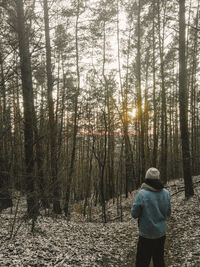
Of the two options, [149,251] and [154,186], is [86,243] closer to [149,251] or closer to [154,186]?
[149,251]

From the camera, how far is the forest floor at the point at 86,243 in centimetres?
438

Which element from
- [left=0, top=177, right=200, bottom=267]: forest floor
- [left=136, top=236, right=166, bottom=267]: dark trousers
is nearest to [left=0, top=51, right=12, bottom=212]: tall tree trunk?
[left=0, top=177, right=200, bottom=267]: forest floor

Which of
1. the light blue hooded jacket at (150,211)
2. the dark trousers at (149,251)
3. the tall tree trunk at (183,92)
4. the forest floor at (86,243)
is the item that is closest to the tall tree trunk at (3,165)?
the forest floor at (86,243)

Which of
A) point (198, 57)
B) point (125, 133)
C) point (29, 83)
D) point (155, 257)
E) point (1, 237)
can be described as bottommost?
point (1, 237)

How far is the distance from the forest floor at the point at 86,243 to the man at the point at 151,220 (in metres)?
1.61

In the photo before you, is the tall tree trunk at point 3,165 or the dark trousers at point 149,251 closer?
the dark trousers at point 149,251

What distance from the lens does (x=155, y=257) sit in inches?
129

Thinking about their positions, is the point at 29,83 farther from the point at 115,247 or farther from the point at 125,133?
the point at 125,133

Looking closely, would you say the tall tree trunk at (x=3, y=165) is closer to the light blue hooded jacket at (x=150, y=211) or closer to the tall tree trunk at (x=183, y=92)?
the light blue hooded jacket at (x=150, y=211)

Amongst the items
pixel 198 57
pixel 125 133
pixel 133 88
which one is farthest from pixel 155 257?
pixel 198 57

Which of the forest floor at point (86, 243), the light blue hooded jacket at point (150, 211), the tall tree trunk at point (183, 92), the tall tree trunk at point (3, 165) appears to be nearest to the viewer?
the light blue hooded jacket at point (150, 211)

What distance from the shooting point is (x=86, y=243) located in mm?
5770

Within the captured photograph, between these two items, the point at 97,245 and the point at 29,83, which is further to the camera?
the point at 29,83

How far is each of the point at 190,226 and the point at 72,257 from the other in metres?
3.89
